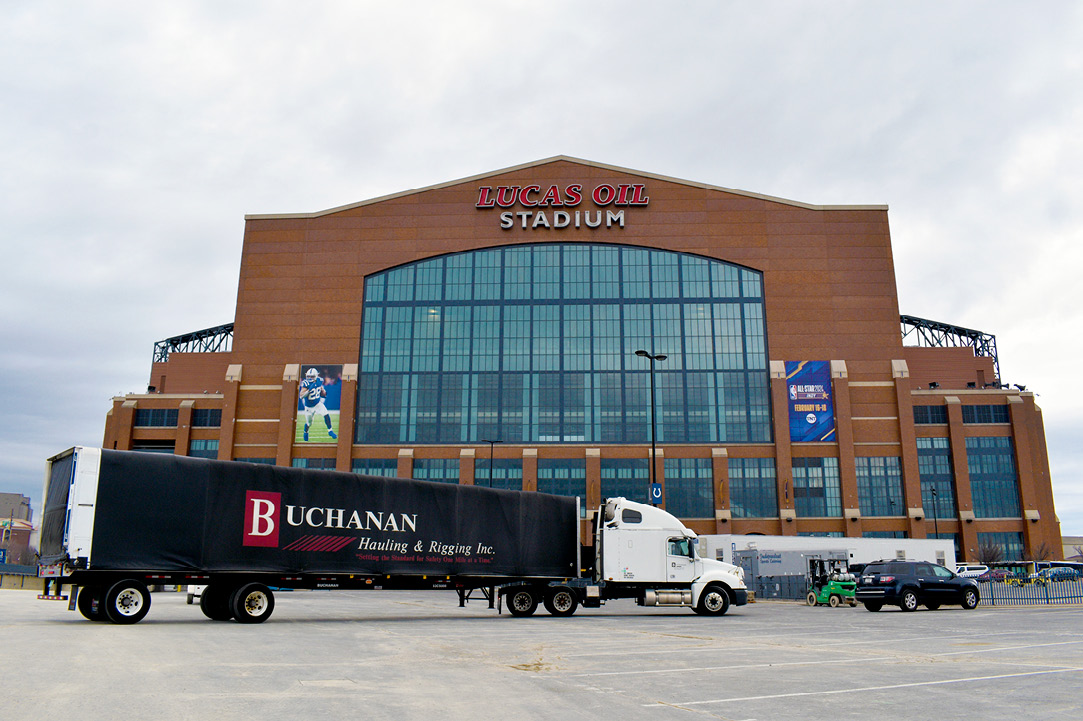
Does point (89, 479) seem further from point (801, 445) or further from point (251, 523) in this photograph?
point (801, 445)

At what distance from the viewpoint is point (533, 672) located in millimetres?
12008

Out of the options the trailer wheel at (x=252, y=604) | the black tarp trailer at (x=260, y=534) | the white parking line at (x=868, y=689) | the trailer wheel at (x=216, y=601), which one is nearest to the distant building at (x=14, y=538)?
the trailer wheel at (x=216, y=601)

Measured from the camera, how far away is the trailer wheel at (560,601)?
2745 cm

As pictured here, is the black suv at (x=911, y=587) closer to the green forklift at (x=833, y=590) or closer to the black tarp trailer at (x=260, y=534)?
the green forklift at (x=833, y=590)

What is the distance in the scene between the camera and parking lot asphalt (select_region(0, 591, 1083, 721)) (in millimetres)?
8789

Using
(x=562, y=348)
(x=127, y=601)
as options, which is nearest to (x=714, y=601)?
(x=127, y=601)

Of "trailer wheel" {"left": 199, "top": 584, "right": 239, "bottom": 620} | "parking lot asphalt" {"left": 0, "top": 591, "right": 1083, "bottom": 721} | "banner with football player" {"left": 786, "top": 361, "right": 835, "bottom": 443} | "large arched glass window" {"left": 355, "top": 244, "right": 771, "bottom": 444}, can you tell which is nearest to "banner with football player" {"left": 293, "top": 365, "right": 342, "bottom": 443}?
"large arched glass window" {"left": 355, "top": 244, "right": 771, "bottom": 444}

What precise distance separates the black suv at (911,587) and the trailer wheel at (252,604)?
21.3 metres

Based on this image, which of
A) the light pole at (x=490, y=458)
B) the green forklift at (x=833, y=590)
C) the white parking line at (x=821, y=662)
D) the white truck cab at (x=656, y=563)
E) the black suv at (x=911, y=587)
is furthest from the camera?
the light pole at (x=490, y=458)

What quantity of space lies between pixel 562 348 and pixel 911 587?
44.6 meters

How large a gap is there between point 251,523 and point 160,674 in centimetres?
1132

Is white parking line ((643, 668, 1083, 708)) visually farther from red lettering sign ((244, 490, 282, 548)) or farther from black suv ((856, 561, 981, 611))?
black suv ((856, 561, 981, 611))

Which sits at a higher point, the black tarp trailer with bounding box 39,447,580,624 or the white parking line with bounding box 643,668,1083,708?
the black tarp trailer with bounding box 39,447,580,624

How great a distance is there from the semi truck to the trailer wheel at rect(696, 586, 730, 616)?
0.04 metres
